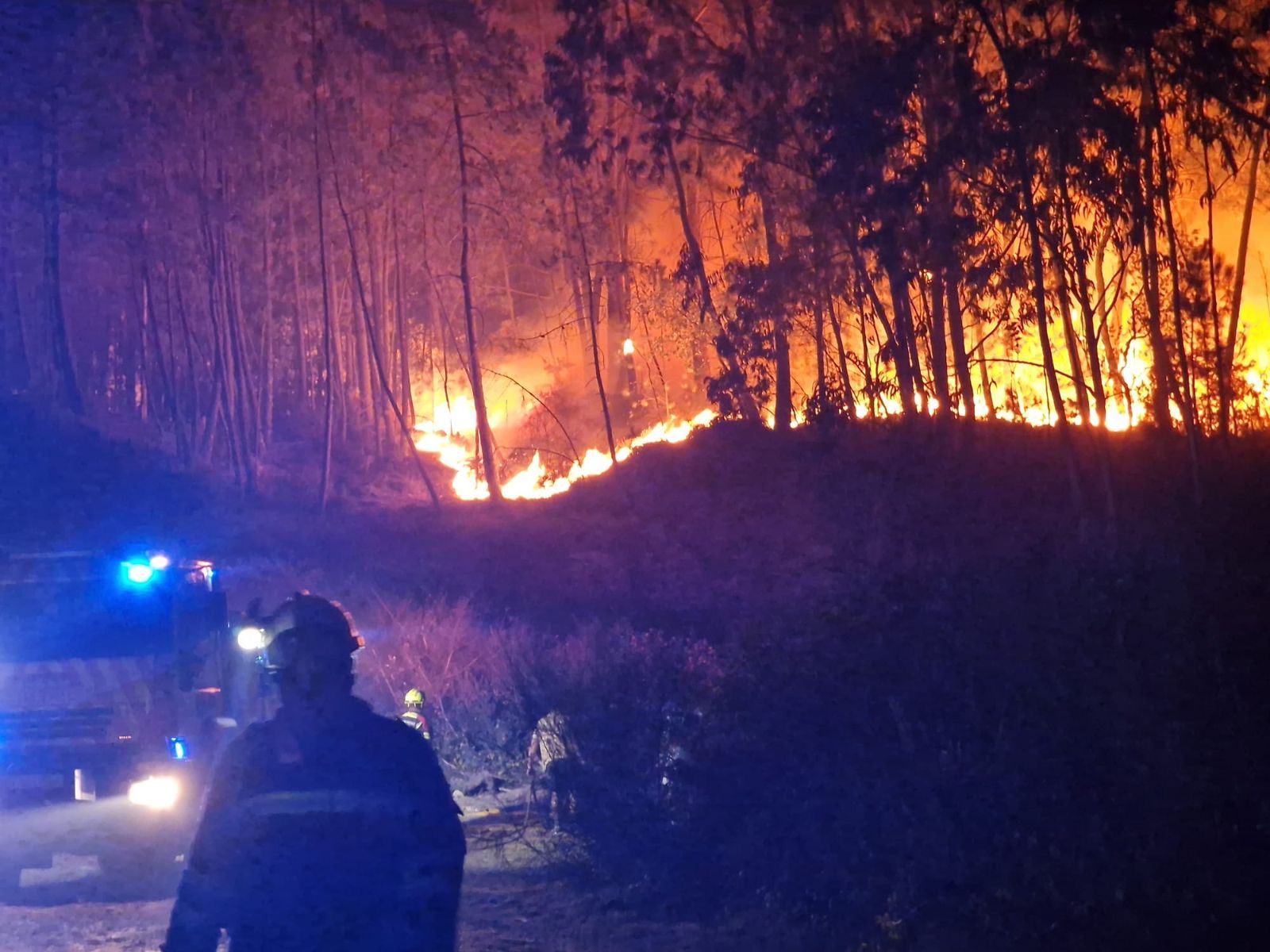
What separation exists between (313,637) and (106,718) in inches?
186

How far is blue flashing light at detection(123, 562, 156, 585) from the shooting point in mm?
8508

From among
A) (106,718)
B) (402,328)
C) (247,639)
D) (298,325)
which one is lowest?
(106,718)

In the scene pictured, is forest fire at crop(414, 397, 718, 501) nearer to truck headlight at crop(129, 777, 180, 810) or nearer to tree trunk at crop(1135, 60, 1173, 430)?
tree trunk at crop(1135, 60, 1173, 430)

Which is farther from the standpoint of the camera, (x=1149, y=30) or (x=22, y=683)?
(x=1149, y=30)

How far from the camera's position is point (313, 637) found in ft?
11.9

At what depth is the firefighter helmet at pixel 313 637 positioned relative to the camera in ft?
11.9

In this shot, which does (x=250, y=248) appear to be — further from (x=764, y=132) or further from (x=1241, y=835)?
(x=1241, y=835)

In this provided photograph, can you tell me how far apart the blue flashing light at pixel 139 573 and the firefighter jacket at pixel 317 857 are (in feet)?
17.6

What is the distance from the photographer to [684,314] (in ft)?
106

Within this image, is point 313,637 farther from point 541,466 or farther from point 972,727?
point 541,466

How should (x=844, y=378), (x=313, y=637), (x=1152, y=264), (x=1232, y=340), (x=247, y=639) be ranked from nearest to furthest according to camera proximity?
(x=313, y=637) → (x=247, y=639) → (x=1152, y=264) → (x=1232, y=340) → (x=844, y=378)

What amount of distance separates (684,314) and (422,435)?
58.9 feet

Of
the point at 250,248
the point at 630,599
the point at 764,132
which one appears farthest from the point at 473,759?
the point at 250,248

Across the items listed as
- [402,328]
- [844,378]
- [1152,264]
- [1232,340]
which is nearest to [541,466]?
[402,328]
